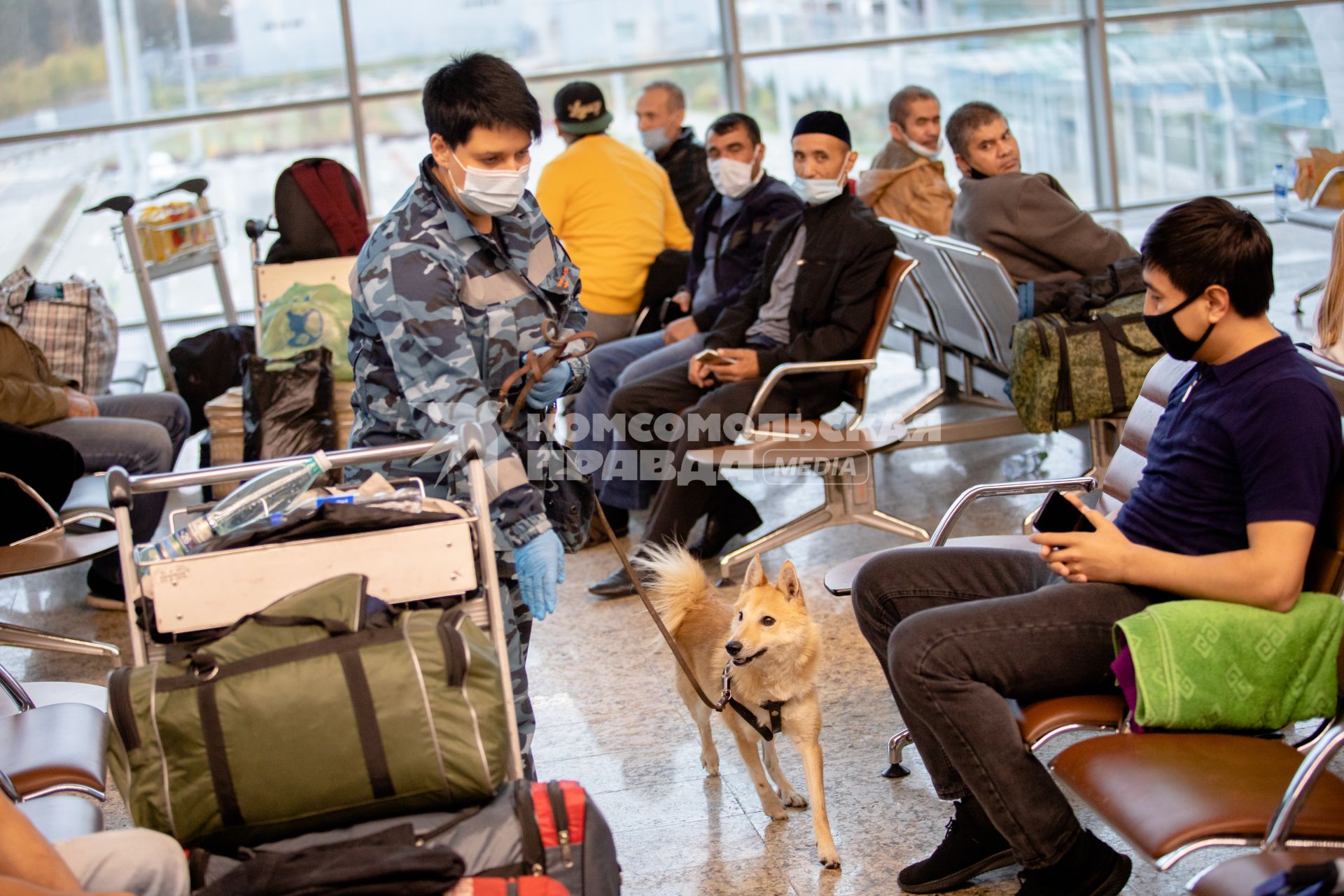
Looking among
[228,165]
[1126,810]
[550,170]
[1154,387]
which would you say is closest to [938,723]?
[1126,810]

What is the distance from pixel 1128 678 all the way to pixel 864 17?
786 centimetres

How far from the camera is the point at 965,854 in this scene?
8.01 feet

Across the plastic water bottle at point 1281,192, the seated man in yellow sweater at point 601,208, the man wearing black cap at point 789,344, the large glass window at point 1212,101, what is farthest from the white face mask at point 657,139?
the large glass window at point 1212,101

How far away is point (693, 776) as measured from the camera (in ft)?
10.2

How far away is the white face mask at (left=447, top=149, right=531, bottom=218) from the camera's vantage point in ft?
7.79

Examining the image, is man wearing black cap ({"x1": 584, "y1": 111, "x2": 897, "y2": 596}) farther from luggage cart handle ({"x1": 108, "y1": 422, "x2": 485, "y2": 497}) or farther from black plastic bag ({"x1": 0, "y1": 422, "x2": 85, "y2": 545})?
luggage cart handle ({"x1": 108, "y1": 422, "x2": 485, "y2": 497})

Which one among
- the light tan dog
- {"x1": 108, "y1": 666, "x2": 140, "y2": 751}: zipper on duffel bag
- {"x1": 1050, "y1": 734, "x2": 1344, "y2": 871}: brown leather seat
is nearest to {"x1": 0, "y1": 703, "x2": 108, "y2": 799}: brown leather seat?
{"x1": 108, "y1": 666, "x2": 140, "y2": 751}: zipper on duffel bag

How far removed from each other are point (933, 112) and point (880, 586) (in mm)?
3719

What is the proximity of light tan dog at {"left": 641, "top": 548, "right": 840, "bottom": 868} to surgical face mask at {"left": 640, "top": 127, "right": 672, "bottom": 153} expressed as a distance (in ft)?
12.0

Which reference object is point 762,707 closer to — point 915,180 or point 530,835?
point 530,835

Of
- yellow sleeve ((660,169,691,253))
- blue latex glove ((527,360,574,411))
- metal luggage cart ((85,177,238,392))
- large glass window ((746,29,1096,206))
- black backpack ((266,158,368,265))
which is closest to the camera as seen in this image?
blue latex glove ((527,360,574,411))

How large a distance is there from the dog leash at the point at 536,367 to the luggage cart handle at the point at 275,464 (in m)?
0.17

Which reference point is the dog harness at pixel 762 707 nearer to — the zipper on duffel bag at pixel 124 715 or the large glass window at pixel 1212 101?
the zipper on duffel bag at pixel 124 715

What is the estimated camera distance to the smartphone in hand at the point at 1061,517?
229 centimetres
